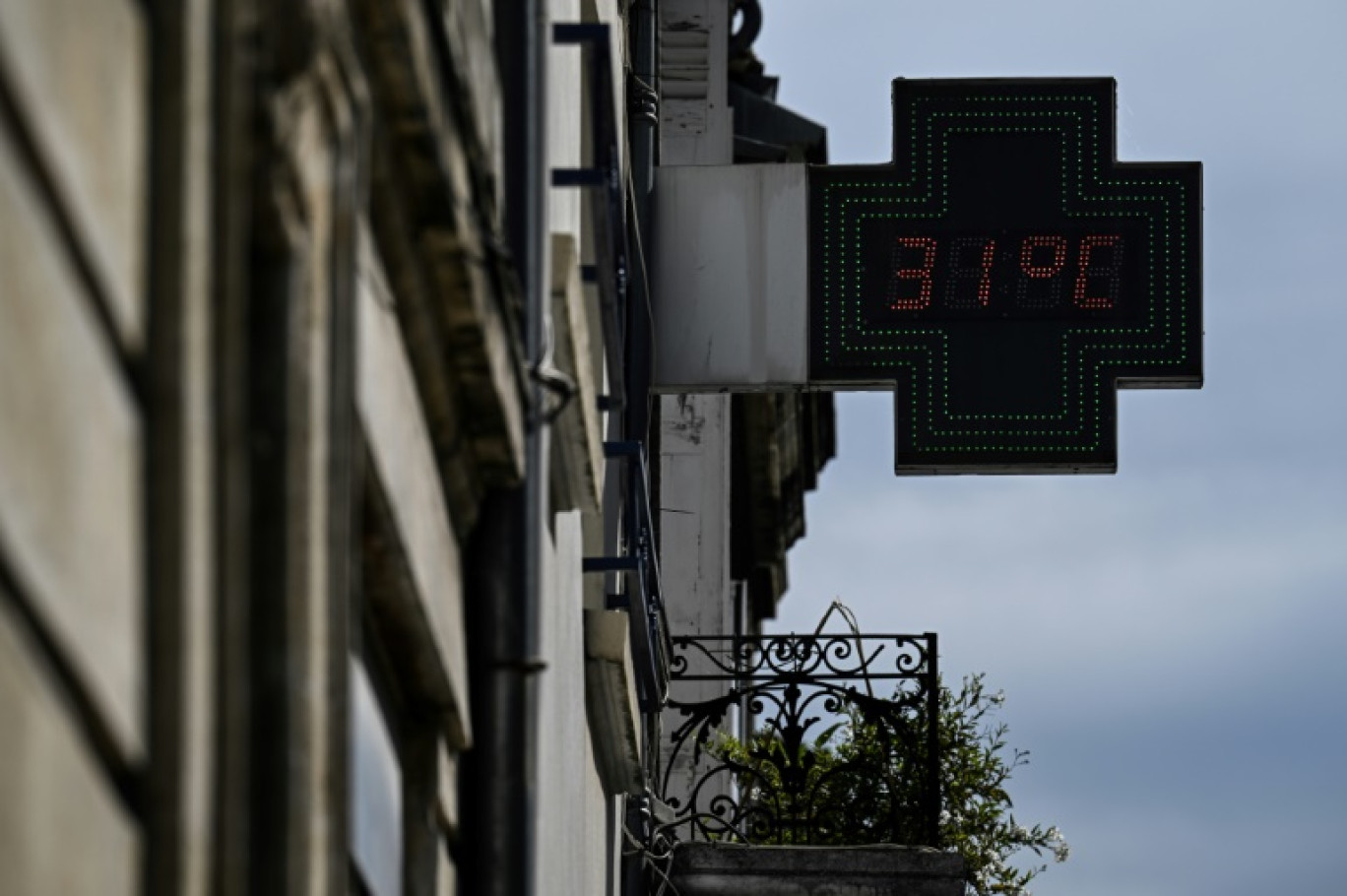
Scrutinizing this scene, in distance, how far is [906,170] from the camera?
14.2 m

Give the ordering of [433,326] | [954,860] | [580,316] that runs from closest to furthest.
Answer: [433,326]
[580,316]
[954,860]

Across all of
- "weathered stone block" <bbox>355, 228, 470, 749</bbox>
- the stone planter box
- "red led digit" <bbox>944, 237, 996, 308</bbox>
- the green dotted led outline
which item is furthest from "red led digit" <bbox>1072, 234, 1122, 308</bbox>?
"weathered stone block" <bbox>355, 228, 470, 749</bbox>

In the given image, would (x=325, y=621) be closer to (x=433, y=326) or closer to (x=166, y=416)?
(x=166, y=416)

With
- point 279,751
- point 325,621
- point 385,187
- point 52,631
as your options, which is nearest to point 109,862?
point 52,631

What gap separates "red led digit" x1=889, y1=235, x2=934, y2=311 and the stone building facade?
25.2 feet

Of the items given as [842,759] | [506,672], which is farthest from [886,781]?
[506,672]

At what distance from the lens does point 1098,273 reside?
14.1 m

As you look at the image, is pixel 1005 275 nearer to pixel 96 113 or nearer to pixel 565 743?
pixel 565 743

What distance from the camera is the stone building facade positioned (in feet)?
8.55

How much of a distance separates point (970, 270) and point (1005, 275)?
18 centimetres

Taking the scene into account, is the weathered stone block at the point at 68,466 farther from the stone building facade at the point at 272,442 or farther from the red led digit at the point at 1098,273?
the red led digit at the point at 1098,273

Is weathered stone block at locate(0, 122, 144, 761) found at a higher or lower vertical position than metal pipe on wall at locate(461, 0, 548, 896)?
lower

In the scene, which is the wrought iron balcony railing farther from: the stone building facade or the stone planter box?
the stone building facade

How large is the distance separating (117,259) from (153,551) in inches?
11.0
